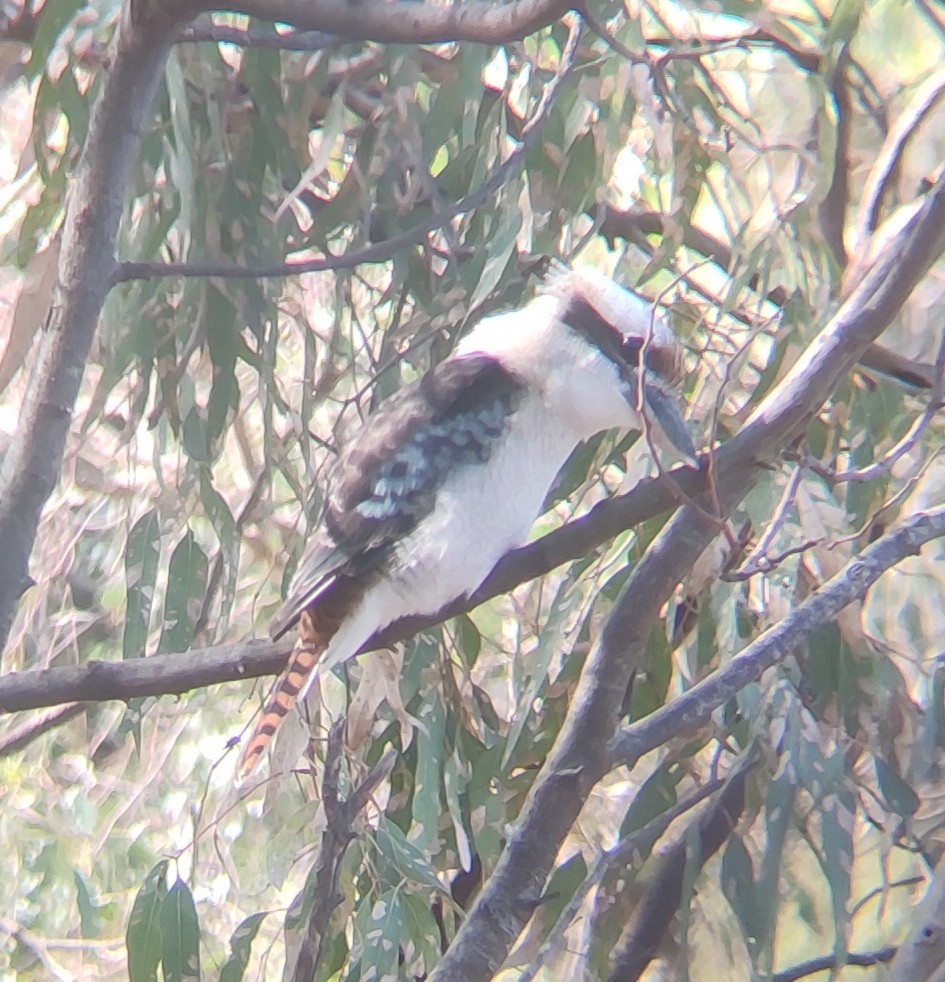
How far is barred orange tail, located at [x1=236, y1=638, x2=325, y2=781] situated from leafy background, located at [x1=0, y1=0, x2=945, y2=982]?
29 mm

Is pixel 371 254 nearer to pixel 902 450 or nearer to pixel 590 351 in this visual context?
pixel 590 351

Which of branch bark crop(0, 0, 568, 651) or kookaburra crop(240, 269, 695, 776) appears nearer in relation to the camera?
branch bark crop(0, 0, 568, 651)

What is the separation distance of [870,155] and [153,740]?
3.61 feet

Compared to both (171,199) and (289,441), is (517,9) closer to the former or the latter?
(171,199)

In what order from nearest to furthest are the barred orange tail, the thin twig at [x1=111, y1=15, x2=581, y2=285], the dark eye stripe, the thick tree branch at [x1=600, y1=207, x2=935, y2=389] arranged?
the thin twig at [x1=111, y1=15, x2=581, y2=285], the barred orange tail, the dark eye stripe, the thick tree branch at [x1=600, y1=207, x2=935, y2=389]

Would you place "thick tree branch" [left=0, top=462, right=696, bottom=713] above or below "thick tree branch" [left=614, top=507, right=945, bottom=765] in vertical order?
above

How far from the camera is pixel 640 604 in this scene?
3.54ft

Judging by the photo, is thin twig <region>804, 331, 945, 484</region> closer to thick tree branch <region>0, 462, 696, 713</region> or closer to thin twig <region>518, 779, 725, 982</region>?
thick tree branch <region>0, 462, 696, 713</region>

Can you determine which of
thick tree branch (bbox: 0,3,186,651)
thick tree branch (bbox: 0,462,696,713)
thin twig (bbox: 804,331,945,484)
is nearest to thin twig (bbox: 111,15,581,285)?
thick tree branch (bbox: 0,3,186,651)

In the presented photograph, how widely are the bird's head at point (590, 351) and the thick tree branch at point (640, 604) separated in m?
0.25

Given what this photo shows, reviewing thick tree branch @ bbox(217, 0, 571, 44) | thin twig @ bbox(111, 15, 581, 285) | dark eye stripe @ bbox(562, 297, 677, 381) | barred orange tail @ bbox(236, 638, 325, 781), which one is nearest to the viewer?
thick tree branch @ bbox(217, 0, 571, 44)

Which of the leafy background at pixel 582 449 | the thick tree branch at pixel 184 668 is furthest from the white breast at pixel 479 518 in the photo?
the thick tree branch at pixel 184 668

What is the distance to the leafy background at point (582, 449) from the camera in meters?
1.37

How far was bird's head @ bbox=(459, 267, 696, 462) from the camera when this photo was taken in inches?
53.5
